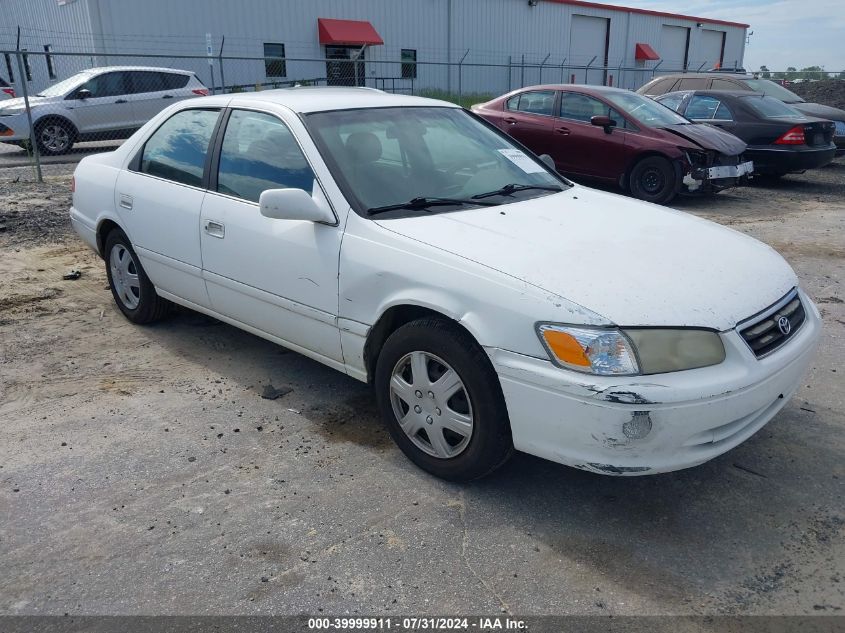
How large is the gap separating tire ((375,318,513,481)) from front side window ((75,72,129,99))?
1331 centimetres

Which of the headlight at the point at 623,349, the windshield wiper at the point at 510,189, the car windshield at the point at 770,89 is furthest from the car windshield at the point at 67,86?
the headlight at the point at 623,349

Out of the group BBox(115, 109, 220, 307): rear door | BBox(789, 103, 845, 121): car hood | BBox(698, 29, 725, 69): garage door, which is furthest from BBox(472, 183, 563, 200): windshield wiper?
BBox(698, 29, 725, 69): garage door

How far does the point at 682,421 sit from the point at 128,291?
3.97m

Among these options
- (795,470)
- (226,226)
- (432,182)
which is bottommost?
(795,470)

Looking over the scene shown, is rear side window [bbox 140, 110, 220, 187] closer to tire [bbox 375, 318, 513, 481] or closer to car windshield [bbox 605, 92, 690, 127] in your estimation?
tire [bbox 375, 318, 513, 481]

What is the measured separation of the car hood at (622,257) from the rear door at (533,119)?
6999 millimetres

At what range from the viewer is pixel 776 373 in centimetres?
288

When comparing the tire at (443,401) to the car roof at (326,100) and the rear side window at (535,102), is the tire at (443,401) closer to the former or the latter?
the car roof at (326,100)

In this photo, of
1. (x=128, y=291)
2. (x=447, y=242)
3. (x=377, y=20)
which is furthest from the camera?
(x=377, y=20)

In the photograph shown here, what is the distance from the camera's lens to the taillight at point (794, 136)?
10.7m

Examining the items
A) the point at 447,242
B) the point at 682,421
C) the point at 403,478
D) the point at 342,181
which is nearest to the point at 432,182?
the point at 342,181

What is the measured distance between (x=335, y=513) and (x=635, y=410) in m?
1.28

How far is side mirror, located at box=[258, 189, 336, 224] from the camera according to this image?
11.0 ft

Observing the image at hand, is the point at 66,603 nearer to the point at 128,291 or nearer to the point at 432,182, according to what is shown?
the point at 432,182
